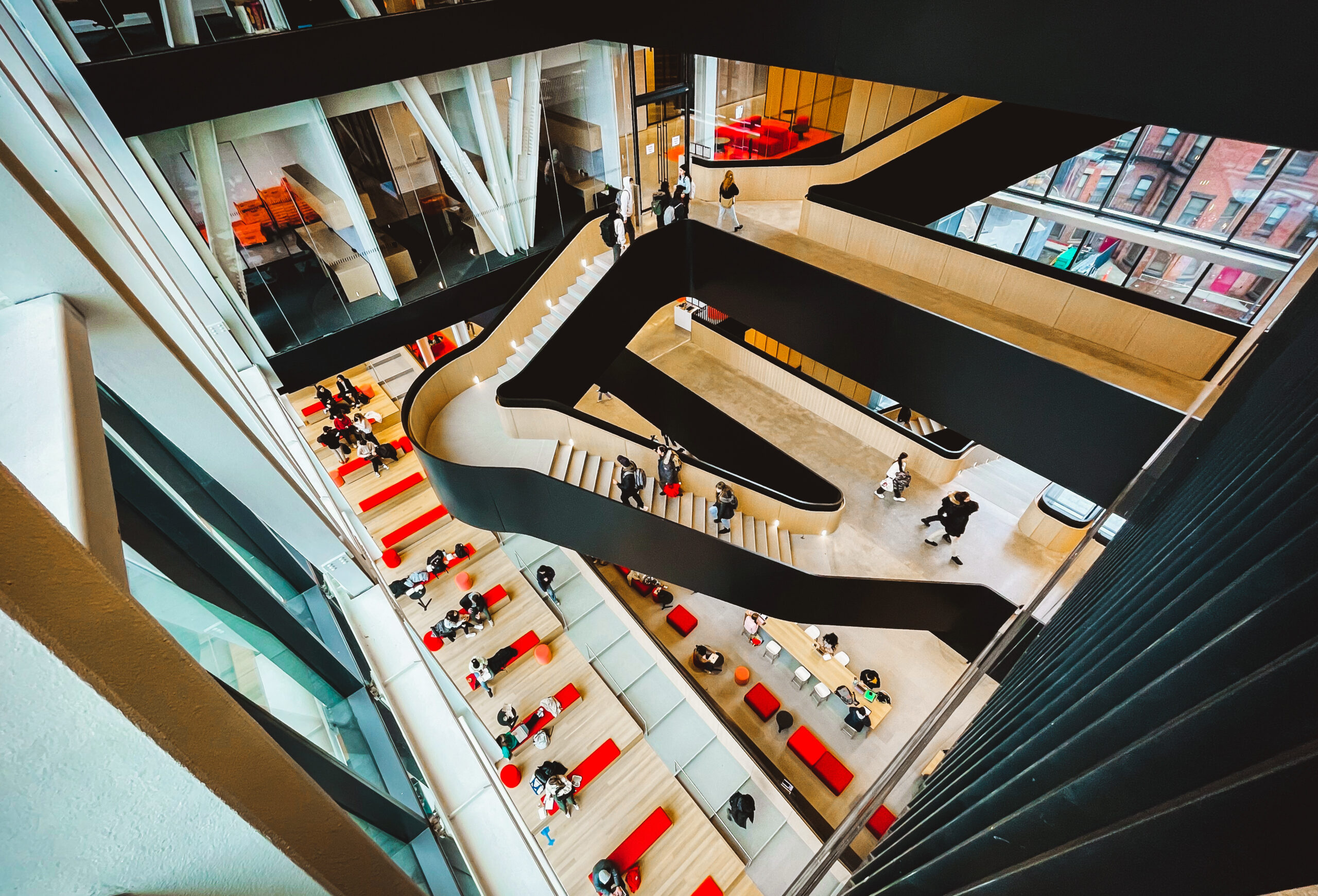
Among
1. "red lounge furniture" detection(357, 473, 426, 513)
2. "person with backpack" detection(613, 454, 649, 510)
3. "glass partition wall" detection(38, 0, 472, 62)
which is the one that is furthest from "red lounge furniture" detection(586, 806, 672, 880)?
"glass partition wall" detection(38, 0, 472, 62)

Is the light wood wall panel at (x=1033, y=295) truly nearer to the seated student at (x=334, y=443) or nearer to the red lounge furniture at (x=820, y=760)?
the red lounge furniture at (x=820, y=760)

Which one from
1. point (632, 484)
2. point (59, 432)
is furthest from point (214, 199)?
point (59, 432)

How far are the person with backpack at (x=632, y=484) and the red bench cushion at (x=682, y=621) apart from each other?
5250 mm

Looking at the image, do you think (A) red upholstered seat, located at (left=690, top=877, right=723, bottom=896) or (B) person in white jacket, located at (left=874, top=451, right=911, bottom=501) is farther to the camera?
(B) person in white jacket, located at (left=874, top=451, right=911, bottom=501)

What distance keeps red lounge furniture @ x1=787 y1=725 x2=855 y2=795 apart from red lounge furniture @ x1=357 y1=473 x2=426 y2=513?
37.6 ft

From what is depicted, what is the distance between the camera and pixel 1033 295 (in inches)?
356

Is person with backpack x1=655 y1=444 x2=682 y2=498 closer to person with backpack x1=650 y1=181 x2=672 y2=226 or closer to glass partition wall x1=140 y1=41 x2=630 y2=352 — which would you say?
person with backpack x1=650 y1=181 x2=672 y2=226

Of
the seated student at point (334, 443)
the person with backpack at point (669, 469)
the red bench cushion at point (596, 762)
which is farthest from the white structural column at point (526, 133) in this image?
the red bench cushion at point (596, 762)

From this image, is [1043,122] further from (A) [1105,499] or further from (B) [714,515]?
(B) [714,515]

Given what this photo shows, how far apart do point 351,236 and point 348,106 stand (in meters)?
2.25

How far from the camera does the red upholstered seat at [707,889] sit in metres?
9.55

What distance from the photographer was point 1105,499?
7992mm

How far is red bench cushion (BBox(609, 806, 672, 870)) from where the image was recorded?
9.92m

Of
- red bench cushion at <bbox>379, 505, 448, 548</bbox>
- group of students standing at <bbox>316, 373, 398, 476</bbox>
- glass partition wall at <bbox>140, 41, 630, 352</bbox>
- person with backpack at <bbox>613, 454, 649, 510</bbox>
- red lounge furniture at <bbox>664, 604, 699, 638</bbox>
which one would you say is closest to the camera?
person with backpack at <bbox>613, 454, 649, 510</bbox>
